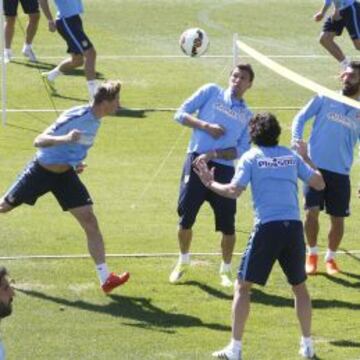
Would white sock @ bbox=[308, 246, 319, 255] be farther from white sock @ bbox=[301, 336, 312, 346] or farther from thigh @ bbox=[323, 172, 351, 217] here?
white sock @ bbox=[301, 336, 312, 346]

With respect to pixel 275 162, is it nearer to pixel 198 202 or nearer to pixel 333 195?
pixel 198 202

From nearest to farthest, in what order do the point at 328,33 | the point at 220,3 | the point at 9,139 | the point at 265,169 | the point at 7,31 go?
the point at 265,169, the point at 9,139, the point at 328,33, the point at 7,31, the point at 220,3

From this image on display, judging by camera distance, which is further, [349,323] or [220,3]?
[220,3]

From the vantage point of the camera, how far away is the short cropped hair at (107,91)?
11621mm

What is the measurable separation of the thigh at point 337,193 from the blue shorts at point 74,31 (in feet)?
23.5

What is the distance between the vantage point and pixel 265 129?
1021 cm

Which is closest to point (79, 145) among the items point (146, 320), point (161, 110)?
point (146, 320)

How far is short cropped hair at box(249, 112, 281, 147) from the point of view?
1019 centimetres

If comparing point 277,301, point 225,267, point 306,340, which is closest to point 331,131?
point 225,267

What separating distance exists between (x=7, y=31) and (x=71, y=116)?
10.6 meters

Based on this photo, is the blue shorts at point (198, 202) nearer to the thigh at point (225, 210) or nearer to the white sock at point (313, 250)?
the thigh at point (225, 210)

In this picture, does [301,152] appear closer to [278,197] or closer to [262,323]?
[278,197]

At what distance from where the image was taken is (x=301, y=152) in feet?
35.2

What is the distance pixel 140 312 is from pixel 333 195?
2539 mm
